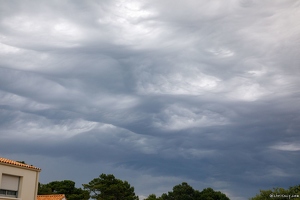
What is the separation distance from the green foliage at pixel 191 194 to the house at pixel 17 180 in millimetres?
72590

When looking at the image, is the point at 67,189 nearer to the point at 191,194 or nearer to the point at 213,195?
the point at 191,194

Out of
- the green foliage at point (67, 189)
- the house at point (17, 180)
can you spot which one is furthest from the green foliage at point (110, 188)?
the house at point (17, 180)

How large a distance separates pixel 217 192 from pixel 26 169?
81.3 m

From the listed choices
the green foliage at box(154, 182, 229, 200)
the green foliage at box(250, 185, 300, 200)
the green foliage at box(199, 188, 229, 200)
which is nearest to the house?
the green foliage at box(250, 185, 300, 200)

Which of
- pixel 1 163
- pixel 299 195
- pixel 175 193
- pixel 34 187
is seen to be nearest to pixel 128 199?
pixel 175 193

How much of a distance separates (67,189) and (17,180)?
5581 centimetres

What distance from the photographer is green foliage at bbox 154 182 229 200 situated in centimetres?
11154

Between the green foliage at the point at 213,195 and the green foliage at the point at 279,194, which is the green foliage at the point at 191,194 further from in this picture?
the green foliage at the point at 279,194

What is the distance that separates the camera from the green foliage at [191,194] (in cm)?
11154

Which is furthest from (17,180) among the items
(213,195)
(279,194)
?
(213,195)

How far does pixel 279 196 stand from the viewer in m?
65.9

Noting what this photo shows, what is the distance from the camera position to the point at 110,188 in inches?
3445

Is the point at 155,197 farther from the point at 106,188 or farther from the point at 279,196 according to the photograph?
the point at 279,196

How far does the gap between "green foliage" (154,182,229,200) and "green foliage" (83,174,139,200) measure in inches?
866
